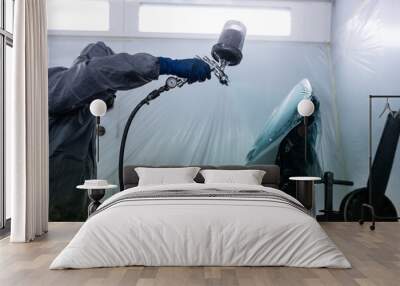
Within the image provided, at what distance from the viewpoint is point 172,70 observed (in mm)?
6871

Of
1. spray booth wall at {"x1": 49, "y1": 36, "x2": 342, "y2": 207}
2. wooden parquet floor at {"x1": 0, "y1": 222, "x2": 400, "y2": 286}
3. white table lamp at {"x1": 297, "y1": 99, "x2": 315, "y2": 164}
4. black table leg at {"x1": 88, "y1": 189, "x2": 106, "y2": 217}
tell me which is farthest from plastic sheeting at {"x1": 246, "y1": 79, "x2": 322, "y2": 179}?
wooden parquet floor at {"x1": 0, "y1": 222, "x2": 400, "y2": 286}

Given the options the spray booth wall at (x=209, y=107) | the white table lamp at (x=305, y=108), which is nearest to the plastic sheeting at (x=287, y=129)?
the spray booth wall at (x=209, y=107)

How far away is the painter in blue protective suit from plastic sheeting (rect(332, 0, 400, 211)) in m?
1.83

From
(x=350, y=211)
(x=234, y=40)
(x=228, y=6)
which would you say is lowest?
(x=350, y=211)

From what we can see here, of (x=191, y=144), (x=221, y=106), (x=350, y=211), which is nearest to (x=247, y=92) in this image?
(x=221, y=106)

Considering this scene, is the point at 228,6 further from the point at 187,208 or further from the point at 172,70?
the point at 187,208

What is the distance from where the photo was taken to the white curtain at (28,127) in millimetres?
5152

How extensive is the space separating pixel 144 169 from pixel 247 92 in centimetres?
→ 173

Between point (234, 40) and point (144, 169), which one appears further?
point (234, 40)

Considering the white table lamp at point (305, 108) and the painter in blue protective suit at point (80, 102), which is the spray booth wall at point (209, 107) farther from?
the white table lamp at point (305, 108)

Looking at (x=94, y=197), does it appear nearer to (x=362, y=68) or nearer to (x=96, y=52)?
(x=96, y=52)

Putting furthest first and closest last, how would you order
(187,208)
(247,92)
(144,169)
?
(247,92)
(144,169)
(187,208)

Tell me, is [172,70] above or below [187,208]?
above

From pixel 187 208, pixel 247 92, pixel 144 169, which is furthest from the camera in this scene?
pixel 247 92
